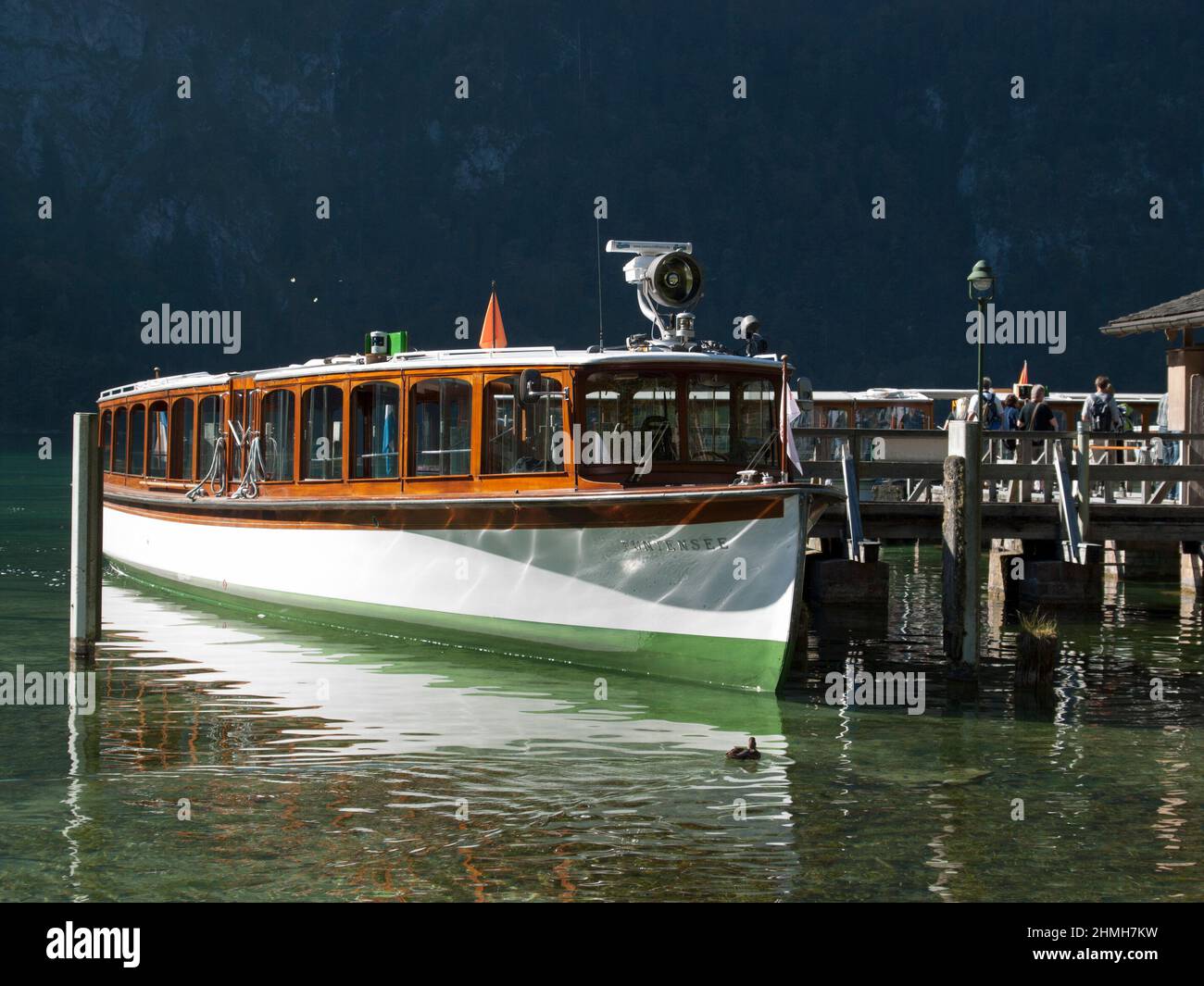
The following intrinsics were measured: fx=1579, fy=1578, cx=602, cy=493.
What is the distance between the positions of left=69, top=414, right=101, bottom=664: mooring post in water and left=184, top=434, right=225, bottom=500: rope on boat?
231 inches

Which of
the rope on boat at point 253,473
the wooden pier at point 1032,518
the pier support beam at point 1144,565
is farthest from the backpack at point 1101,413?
the rope on boat at point 253,473

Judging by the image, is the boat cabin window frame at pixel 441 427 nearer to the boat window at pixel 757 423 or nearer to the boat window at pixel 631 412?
the boat window at pixel 631 412

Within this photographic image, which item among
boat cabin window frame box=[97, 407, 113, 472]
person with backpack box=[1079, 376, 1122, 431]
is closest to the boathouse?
person with backpack box=[1079, 376, 1122, 431]

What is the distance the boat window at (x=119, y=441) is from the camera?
89.2ft

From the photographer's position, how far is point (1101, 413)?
2570 cm

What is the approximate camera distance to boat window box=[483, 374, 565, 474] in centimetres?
1644

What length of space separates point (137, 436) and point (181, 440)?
2.45 m

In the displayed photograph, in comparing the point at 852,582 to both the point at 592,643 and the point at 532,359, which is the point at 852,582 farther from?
the point at 532,359

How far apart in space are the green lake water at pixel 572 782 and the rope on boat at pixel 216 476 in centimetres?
366

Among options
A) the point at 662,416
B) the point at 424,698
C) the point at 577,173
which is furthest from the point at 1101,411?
the point at 577,173

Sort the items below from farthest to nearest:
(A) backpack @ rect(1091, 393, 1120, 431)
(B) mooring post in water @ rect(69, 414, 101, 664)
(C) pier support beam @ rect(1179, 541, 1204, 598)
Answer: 1. (A) backpack @ rect(1091, 393, 1120, 431)
2. (C) pier support beam @ rect(1179, 541, 1204, 598)
3. (B) mooring post in water @ rect(69, 414, 101, 664)

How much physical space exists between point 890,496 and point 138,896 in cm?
2431

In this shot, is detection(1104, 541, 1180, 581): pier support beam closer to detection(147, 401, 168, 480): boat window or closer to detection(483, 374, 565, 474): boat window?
detection(483, 374, 565, 474): boat window
